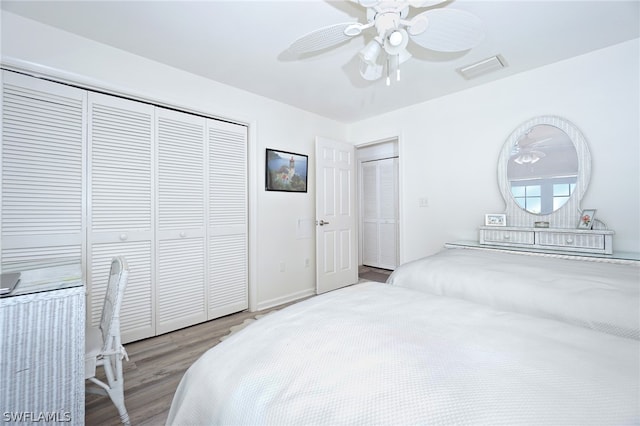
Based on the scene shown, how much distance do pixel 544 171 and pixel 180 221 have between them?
3.41 m

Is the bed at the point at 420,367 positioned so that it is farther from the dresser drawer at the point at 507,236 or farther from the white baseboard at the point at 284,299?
the white baseboard at the point at 284,299

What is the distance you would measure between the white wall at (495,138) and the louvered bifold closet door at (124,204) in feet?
9.17

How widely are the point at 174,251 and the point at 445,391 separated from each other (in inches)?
101

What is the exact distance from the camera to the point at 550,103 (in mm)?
2516

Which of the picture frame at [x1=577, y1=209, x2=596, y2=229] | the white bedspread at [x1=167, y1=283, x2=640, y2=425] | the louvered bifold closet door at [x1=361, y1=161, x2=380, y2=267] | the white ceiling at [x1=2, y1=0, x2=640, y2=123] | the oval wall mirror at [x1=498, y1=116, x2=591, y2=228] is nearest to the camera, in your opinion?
the white bedspread at [x1=167, y1=283, x2=640, y2=425]

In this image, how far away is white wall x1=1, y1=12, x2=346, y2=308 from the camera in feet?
6.41

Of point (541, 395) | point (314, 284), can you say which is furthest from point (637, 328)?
point (314, 284)

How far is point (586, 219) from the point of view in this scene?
2.27m

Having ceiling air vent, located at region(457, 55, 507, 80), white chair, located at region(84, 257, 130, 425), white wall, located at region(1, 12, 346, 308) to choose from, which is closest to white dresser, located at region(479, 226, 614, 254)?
ceiling air vent, located at region(457, 55, 507, 80)

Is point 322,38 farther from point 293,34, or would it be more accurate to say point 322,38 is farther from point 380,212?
point 380,212

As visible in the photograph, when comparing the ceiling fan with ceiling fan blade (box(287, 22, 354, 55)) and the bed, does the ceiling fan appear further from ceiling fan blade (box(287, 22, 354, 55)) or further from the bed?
the bed

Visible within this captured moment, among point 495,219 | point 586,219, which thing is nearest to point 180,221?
point 495,219

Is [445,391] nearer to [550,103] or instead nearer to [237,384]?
[237,384]

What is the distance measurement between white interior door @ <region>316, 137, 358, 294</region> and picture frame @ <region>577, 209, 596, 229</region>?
245 cm
